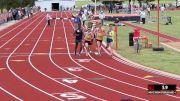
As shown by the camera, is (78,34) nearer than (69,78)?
No

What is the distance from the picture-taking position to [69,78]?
18359 mm

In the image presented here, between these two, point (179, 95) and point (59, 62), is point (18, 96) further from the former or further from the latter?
point (59, 62)

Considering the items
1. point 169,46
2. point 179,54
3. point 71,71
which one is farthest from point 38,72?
point 169,46

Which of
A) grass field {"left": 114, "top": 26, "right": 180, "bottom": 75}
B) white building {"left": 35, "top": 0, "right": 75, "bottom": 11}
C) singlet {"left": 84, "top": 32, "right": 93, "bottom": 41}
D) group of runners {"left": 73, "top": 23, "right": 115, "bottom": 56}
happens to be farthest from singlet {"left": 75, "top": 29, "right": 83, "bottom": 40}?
white building {"left": 35, "top": 0, "right": 75, "bottom": 11}

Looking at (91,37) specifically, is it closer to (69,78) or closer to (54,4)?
(69,78)

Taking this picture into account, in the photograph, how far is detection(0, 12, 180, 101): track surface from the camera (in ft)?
49.0

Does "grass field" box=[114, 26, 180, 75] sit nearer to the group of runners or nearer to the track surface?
the track surface

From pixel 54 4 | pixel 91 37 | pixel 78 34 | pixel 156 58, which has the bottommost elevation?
pixel 54 4

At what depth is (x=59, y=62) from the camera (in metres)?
23.0

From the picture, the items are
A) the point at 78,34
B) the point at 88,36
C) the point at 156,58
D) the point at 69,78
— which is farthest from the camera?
the point at 78,34

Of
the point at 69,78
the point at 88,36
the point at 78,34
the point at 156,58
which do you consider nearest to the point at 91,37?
the point at 88,36

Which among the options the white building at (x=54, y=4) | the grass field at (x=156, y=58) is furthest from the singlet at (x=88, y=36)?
the white building at (x=54, y=4)

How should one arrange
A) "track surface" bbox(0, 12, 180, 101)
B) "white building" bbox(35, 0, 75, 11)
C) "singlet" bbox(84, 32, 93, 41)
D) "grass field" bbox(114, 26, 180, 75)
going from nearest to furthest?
"track surface" bbox(0, 12, 180, 101) → "grass field" bbox(114, 26, 180, 75) → "singlet" bbox(84, 32, 93, 41) → "white building" bbox(35, 0, 75, 11)

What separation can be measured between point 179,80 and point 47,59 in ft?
28.0
